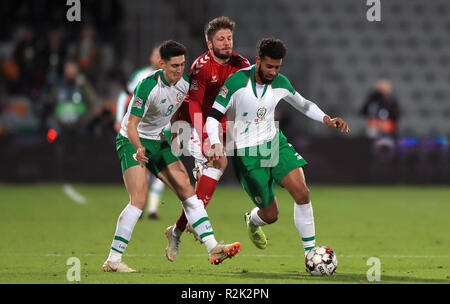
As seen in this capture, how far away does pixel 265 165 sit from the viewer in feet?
24.6

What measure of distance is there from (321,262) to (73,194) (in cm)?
970

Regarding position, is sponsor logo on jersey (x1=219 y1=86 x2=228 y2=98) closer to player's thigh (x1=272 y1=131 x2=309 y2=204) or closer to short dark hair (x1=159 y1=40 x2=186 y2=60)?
short dark hair (x1=159 y1=40 x2=186 y2=60)

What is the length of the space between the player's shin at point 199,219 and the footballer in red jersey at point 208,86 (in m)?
0.52

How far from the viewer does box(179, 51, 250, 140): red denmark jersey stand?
7.83 metres

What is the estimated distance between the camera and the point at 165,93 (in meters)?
7.32

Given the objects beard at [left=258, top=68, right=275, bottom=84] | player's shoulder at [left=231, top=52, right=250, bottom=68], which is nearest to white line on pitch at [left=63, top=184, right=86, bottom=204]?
player's shoulder at [left=231, top=52, right=250, bottom=68]

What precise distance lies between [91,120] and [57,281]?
11079 mm

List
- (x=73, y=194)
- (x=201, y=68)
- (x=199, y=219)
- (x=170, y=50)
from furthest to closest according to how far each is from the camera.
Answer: (x=73, y=194), (x=201, y=68), (x=199, y=219), (x=170, y=50)

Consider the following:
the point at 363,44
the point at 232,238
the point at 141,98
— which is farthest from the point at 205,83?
the point at 363,44

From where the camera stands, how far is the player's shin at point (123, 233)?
23.5 ft

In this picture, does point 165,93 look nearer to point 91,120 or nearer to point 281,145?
point 281,145

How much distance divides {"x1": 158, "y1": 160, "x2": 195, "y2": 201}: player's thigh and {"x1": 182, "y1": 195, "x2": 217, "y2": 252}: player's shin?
2.6 inches

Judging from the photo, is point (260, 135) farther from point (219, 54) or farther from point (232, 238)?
point (232, 238)

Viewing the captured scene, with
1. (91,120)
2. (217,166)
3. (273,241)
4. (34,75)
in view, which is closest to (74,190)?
(91,120)
